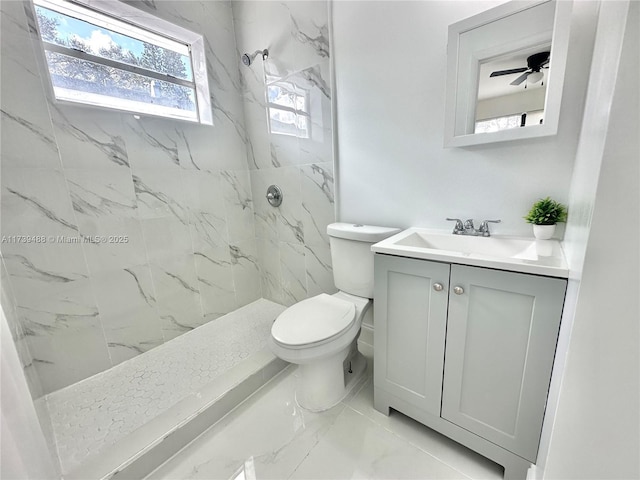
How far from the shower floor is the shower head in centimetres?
190

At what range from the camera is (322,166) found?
5.53 feet

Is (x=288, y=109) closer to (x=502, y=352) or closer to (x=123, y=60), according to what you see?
(x=123, y=60)

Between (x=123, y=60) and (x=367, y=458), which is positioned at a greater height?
(x=123, y=60)

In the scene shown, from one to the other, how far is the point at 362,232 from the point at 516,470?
1.09m

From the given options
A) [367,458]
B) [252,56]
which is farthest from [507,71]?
[367,458]

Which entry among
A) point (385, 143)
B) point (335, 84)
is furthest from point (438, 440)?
point (335, 84)

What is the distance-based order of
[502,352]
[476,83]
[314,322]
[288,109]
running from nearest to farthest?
1. [502,352]
2. [476,83]
3. [314,322]
4. [288,109]

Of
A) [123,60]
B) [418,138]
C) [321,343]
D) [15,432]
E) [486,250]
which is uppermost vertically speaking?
[123,60]

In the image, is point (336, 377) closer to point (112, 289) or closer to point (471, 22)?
point (112, 289)

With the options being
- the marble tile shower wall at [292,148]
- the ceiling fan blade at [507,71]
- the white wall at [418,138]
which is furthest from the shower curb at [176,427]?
the ceiling fan blade at [507,71]

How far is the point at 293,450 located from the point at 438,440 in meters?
0.64

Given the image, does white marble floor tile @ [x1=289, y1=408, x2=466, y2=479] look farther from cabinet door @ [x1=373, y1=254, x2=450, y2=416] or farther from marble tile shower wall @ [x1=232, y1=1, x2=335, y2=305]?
marble tile shower wall @ [x1=232, y1=1, x2=335, y2=305]

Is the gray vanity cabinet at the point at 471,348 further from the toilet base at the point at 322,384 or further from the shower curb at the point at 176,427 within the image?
the shower curb at the point at 176,427

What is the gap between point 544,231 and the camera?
1.02 meters
